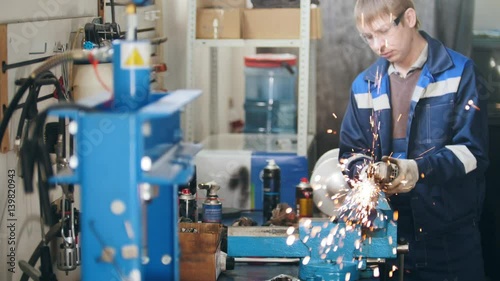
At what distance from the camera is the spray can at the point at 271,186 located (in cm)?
422

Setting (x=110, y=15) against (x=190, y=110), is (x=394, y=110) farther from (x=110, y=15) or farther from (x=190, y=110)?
(x=110, y=15)

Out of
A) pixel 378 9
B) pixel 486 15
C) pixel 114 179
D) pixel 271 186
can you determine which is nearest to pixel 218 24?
pixel 378 9

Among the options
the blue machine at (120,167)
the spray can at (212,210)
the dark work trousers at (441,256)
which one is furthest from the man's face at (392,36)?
the blue machine at (120,167)

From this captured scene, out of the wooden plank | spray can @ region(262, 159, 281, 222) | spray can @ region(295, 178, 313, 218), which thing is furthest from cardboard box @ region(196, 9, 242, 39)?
the wooden plank

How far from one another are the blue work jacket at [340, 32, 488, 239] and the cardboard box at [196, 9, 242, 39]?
33.9 inches

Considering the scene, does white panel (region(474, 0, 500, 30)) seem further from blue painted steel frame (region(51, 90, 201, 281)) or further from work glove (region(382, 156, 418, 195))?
blue painted steel frame (region(51, 90, 201, 281))

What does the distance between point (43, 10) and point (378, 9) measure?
197 cm

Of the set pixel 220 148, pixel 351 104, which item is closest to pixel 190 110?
pixel 220 148

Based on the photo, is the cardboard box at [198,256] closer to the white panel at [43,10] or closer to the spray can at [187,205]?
the spray can at [187,205]

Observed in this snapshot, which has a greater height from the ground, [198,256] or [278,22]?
[278,22]

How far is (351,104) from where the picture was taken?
4465 mm

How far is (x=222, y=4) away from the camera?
4715 millimetres

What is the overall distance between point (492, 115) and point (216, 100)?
6.64ft

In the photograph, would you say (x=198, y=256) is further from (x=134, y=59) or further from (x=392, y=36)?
(x=392, y=36)
